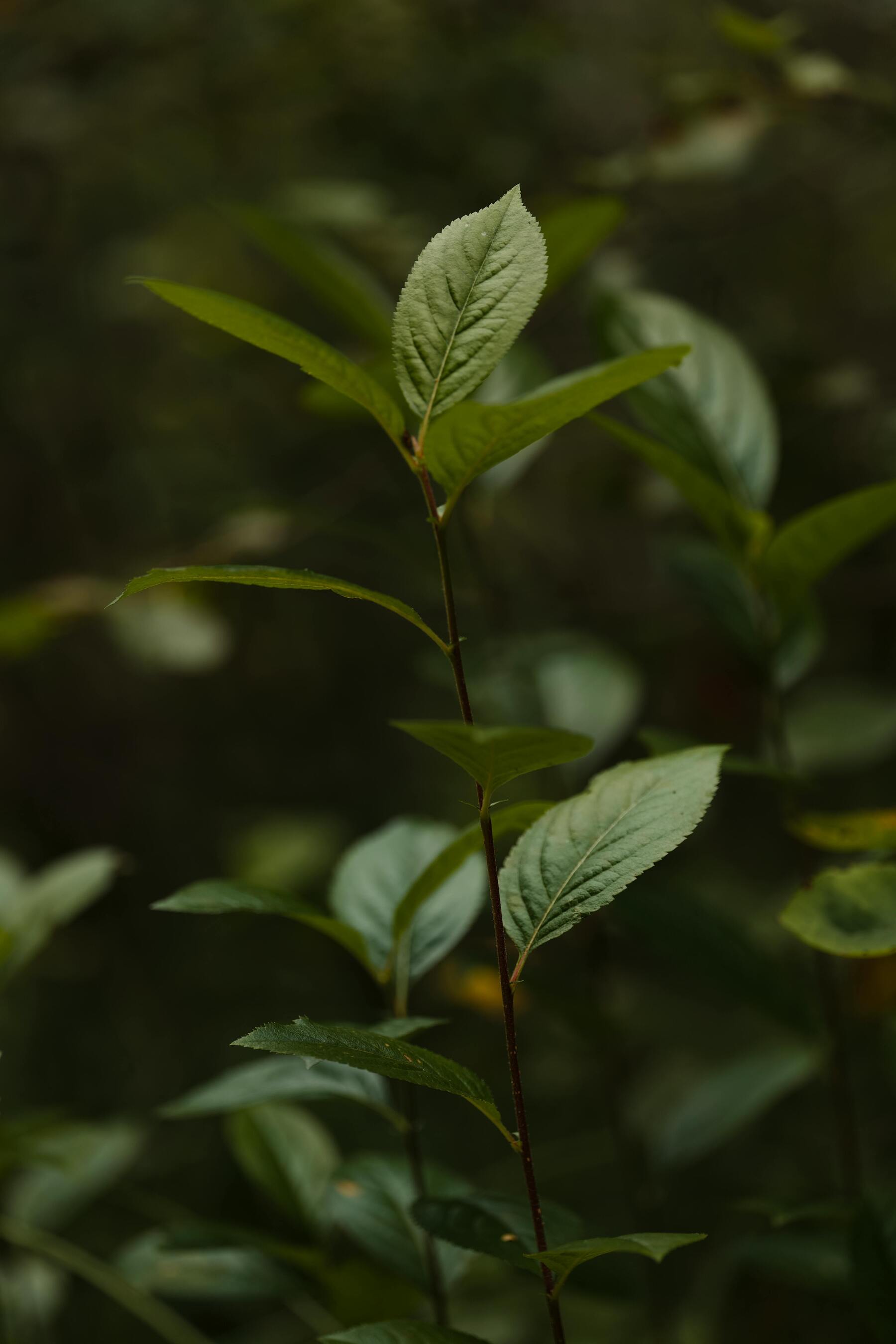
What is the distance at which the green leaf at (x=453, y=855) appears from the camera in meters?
0.42

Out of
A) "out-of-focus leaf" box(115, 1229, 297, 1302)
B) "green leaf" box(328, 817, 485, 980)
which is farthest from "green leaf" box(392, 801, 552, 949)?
"out-of-focus leaf" box(115, 1229, 297, 1302)

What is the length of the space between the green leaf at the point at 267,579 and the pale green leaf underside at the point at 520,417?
5 cm

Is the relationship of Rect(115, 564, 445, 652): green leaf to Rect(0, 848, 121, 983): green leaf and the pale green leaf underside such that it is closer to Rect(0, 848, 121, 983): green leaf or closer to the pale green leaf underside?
the pale green leaf underside

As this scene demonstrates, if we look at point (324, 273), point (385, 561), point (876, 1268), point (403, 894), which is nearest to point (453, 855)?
point (403, 894)

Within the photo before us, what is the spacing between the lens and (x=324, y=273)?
66 cm

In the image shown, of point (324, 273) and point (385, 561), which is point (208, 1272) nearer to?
point (324, 273)

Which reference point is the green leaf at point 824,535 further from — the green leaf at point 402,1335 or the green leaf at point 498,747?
the green leaf at point 402,1335

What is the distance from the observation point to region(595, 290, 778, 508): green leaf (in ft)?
1.86

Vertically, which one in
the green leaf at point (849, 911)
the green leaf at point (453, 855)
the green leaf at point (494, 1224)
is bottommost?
the green leaf at point (494, 1224)

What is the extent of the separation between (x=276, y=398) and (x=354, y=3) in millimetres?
512

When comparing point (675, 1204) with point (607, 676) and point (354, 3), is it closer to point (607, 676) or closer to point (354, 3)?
point (607, 676)

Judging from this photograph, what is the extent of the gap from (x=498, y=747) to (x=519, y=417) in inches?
4.1

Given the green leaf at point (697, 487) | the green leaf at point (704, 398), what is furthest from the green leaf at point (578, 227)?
the green leaf at point (697, 487)

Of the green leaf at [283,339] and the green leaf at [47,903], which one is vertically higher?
the green leaf at [283,339]
